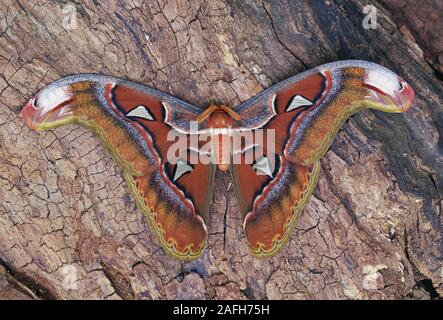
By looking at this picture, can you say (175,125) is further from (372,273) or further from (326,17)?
(372,273)

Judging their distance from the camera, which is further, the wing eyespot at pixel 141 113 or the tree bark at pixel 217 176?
the tree bark at pixel 217 176

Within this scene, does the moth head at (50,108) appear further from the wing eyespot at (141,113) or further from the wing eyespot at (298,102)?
the wing eyespot at (298,102)

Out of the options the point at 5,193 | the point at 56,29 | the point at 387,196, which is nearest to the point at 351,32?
the point at 387,196

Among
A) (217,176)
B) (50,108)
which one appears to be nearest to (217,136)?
(217,176)

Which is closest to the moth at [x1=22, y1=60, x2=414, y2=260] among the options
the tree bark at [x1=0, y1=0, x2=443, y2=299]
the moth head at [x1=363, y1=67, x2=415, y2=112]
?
the moth head at [x1=363, y1=67, x2=415, y2=112]

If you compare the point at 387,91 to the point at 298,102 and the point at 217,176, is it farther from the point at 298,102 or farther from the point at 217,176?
the point at 217,176

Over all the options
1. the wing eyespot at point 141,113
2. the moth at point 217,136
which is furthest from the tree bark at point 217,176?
the wing eyespot at point 141,113

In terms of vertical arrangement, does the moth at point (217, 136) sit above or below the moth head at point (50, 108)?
below
